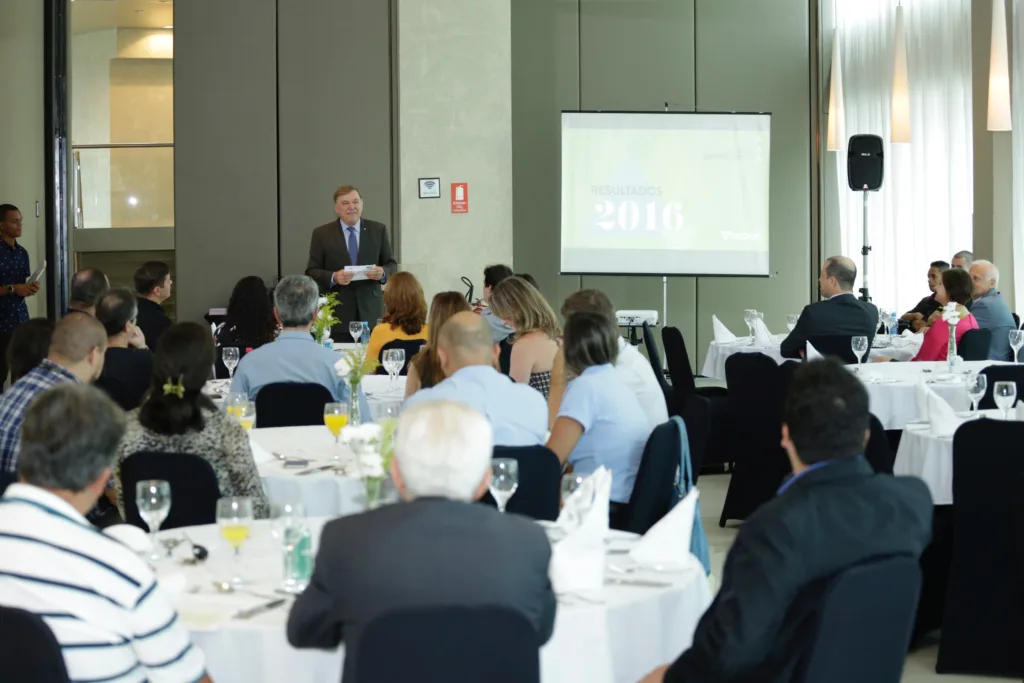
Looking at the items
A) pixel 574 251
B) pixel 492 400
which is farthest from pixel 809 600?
pixel 574 251

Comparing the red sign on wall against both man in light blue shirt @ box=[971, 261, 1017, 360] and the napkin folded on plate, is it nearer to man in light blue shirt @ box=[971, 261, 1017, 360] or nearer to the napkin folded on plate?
man in light blue shirt @ box=[971, 261, 1017, 360]

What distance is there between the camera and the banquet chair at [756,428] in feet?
21.7

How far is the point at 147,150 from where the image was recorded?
13336mm

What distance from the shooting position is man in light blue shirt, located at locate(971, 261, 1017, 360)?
798 cm

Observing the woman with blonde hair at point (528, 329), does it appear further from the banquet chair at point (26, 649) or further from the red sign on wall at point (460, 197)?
the red sign on wall at point (460, 197)

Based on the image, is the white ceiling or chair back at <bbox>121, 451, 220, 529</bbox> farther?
the white ceiling

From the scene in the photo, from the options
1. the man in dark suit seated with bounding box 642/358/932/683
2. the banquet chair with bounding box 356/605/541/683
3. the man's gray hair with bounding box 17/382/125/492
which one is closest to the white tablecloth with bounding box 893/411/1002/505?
the man in dark suit seated with bounding box 642/358/932/683

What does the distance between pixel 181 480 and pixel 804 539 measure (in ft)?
6.25

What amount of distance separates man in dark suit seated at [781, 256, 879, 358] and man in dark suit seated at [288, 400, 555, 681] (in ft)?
19.9

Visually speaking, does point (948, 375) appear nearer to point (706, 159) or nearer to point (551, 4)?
point (706, 159)

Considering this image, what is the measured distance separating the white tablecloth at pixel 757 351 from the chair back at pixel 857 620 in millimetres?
6167

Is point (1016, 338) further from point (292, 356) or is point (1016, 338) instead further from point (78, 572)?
point (78, 572)

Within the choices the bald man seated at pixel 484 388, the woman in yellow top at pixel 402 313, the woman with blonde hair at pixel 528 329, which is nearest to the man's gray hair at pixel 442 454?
the bald man seated at pixel 484 388

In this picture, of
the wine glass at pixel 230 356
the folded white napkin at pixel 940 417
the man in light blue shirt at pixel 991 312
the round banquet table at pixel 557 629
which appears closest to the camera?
the round banquet table at pixel 557 629
